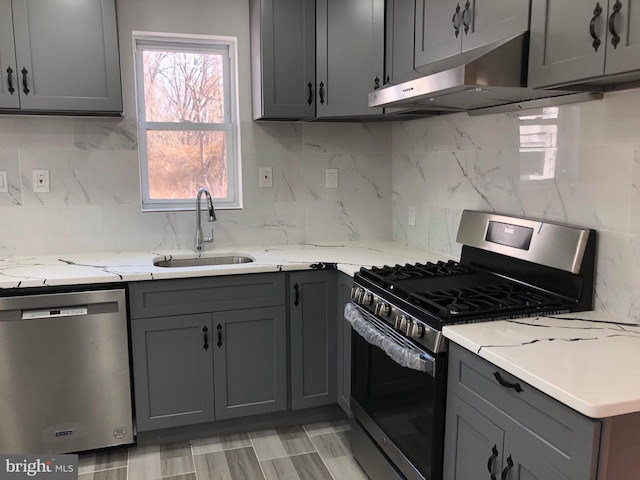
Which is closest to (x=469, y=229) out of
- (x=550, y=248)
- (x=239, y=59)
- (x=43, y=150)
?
(x=550, y=248)

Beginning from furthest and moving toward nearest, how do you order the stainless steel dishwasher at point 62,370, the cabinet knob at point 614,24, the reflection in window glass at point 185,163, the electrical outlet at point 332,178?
the electrical outlet at point 332,178 → the reflection in window glass at point 185,163 → the stainless steel dishwasher at point 62,370 → the cabinet knob at point 614,24

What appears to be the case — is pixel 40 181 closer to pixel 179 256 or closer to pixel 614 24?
pixel 179 256

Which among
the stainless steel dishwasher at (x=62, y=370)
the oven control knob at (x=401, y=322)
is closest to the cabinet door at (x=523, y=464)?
the oven control knob at (x=401, y=322)

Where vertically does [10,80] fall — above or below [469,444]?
above

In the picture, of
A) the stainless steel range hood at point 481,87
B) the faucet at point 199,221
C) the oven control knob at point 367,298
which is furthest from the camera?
the faucet at point 199,221

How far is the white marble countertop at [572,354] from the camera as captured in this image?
124 centimetres

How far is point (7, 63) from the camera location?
2473mm

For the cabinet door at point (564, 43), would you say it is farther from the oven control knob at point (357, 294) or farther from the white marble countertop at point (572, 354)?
the oven control knob at point (357, 294)

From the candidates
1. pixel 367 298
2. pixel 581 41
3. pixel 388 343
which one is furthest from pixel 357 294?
pixel 581 41

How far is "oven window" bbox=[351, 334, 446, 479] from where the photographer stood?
1.81 m

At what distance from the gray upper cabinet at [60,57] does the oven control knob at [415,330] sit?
1773mm

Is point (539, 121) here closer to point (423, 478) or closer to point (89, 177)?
point (423, 478)

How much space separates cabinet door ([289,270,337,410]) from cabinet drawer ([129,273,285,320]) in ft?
0.38

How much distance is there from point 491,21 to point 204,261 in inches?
74.9
